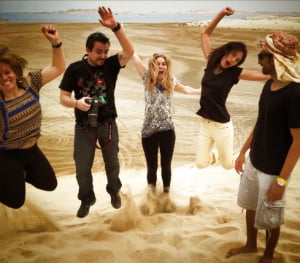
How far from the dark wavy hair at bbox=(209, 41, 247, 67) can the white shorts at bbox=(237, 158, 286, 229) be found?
2.96 feet

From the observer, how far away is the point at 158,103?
253 centimetres

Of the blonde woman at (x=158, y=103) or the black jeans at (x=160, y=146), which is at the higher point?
the blonde woman at (x=158, y=103)

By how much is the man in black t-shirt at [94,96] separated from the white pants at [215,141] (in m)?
0.85

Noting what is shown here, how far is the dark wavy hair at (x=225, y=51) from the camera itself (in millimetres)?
2387

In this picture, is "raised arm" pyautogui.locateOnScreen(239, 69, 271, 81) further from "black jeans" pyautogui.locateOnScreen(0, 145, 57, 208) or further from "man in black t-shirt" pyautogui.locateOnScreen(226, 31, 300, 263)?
"black jeans" pyautogui.locateOnScreen(0, 145, 57, 208)

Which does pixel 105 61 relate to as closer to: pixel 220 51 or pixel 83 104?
pixel 83 104

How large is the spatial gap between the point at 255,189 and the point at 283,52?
3.12 feet

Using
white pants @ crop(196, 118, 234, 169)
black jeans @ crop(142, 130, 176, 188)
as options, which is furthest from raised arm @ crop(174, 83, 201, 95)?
black jeans @ crop(142, 130, 176, 188)

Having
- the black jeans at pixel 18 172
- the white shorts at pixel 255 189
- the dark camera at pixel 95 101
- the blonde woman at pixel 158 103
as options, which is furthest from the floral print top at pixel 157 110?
the black jeans at pixel 18 172

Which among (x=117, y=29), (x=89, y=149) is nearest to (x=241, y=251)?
(x=89, y=149)

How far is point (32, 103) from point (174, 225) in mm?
1630

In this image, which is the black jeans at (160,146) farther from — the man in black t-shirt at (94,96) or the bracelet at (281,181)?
the bracelet at (281,181)

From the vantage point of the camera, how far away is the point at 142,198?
312 centimetres

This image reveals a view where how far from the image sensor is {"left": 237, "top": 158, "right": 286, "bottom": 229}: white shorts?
1.92 metres
